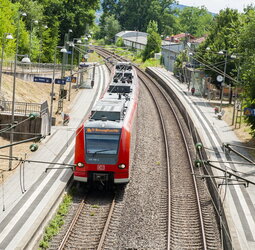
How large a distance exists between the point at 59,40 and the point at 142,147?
44.6 meters

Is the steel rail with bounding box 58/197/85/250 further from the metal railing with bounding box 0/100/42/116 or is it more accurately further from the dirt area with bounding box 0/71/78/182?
the metal railing with bounding box 0/100/42/116

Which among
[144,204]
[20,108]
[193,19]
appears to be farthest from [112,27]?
[144,204]

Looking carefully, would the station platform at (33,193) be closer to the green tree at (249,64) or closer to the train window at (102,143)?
the train window at (102,143)

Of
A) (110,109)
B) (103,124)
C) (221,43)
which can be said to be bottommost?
(103,124)

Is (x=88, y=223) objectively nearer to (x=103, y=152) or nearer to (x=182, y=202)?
(x=103, y=152)

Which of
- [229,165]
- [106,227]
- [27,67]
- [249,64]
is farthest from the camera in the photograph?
[27,67]

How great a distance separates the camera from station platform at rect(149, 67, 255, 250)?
1555 centimetres

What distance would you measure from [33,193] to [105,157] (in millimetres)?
3280

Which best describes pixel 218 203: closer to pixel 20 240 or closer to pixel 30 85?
pixel 20 240

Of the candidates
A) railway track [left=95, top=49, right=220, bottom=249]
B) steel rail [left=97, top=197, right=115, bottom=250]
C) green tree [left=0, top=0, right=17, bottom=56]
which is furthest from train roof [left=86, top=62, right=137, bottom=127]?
green tree [left=0, top=0, right=17, bottom=56]

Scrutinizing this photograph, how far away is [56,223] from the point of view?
619 inches

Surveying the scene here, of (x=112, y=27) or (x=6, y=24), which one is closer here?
(x=6, y=24)

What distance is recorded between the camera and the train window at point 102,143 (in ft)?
59.7

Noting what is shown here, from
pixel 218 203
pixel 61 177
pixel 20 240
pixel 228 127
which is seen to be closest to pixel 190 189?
pixel 218 203
